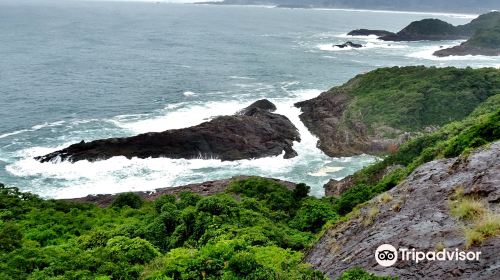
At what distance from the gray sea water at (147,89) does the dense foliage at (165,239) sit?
45.5 ft

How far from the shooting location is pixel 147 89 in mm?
88875

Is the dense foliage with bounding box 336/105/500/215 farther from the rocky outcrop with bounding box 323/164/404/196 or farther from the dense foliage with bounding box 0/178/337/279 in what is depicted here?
the dense foliage with bounding box 0/178/337/279

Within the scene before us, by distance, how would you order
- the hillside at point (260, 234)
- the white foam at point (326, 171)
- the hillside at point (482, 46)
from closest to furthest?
the hillside at point (260, 234)
the white foam at point (326, 171)
the hillside at point (482, 46)

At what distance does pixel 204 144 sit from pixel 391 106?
28877 mm

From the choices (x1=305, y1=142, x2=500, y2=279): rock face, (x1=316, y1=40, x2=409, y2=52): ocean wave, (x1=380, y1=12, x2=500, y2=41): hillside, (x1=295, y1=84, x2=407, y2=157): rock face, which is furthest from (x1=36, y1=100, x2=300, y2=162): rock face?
(x1=380, y1=12, x2=500, y2=41): hillside

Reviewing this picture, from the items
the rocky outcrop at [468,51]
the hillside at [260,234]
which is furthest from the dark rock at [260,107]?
the rocky outcrop at [468,51]

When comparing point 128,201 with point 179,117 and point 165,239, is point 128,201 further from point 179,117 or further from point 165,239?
point 179,117

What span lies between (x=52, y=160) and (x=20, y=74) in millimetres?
50160

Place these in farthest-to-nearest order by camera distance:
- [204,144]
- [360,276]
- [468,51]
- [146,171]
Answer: [468,51]
[204,144]
[146,171]
[360,276]

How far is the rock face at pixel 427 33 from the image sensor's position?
18725cm

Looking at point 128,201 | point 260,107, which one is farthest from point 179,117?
point 128,201

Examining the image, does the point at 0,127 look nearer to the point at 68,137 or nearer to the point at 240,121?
the point at 68,137

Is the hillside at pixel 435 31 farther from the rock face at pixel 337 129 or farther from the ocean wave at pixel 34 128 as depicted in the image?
the ocean wave at pixel 34 128

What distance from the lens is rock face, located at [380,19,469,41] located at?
187 m
